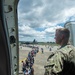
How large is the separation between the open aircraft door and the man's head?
0.83m

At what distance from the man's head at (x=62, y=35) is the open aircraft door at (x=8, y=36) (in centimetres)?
83

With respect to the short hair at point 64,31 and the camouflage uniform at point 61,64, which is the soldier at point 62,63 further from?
the short hair at point 64,31

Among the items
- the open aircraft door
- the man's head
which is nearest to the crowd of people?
the man's head

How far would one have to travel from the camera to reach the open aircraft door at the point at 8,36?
189cm

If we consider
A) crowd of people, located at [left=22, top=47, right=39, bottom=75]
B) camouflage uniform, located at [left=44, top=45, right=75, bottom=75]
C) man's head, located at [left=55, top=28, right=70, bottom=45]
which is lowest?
crowd of people, located at [left=22, top=47, right=39, bottom=75]

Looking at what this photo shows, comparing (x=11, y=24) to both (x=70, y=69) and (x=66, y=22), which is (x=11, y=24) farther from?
(x=66, y=22)

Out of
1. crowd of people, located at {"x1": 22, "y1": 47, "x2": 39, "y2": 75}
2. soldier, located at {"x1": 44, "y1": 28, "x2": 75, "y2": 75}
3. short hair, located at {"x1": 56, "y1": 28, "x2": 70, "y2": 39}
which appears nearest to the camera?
soldier, located at {"x1": 44, "y1": 28, "x2": 75, "y2": 75}

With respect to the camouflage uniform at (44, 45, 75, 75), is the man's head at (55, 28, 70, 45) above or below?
above

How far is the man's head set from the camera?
3.05 m

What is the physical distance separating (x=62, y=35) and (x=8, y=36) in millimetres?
1248

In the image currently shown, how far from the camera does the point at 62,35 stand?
3.09 meters

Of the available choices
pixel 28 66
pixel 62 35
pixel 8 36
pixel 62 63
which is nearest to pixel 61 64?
pixel 62 63

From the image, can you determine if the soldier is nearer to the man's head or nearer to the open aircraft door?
the man's head

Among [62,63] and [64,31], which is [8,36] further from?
[64,31]
